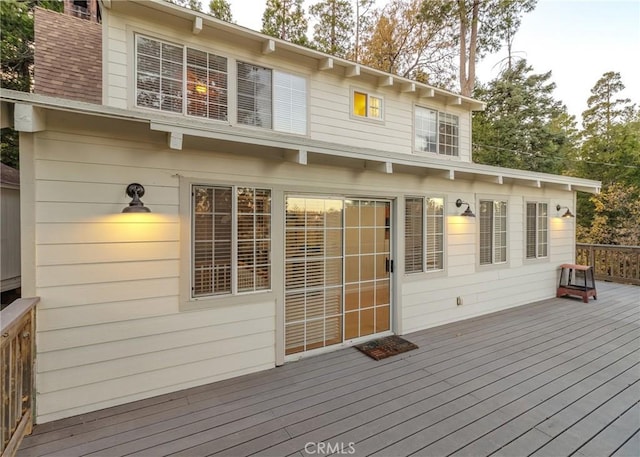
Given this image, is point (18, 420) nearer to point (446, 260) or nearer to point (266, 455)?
point (266, 455)

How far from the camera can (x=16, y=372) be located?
2.03 m

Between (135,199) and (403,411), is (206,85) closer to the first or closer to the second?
(135,199)

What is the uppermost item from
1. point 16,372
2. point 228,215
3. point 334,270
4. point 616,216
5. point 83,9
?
point 83,9

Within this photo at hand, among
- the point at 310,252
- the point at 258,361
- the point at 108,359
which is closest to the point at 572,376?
the point at 310,252

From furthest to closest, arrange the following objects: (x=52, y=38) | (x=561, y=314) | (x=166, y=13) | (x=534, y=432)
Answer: (x=561, y=314) < (x=52, y=38) < (x=166, y=13) < (x=534, y=432)

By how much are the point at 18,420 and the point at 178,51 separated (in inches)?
156

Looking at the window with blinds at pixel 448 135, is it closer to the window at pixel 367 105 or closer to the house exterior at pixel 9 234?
the window at pixel 367 105

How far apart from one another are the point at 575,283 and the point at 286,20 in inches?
454

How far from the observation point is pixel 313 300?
11.8 feet

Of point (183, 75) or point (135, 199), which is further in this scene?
point (183, 75)

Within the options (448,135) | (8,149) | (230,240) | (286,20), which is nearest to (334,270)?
(230,240)

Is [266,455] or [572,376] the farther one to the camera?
[572,376]

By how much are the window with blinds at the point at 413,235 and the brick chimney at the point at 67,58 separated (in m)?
4.52
